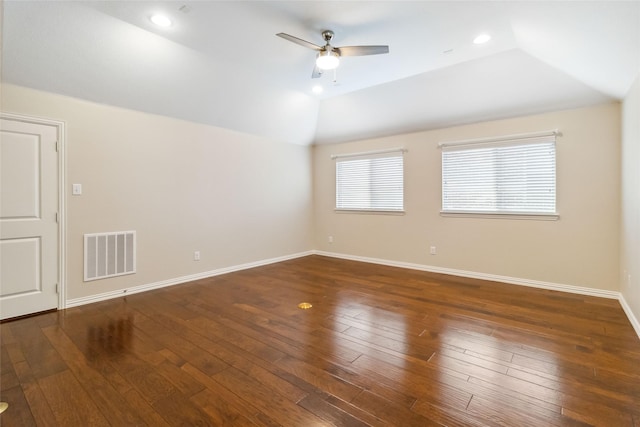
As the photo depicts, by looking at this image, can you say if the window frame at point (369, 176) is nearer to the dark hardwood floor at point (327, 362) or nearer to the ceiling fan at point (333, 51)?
the dark hardwood floor at point (327, 362)

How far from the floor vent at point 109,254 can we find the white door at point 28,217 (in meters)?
0.29

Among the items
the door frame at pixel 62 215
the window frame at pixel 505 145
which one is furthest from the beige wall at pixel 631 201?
the door frame at pixel 62 215

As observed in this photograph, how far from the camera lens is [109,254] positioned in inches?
143

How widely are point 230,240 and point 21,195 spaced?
257 centimetres

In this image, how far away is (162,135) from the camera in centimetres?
407

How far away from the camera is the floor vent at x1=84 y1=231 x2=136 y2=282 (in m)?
3.48

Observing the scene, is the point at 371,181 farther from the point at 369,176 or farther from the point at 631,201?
the point at 631,201

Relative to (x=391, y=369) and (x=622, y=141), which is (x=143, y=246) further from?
(x=622, y=141)

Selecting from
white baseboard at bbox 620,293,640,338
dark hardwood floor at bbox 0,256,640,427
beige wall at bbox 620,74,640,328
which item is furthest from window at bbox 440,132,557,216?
dark hardwood floor at bbox 0,256,640,427

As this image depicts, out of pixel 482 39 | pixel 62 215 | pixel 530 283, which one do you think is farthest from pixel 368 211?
pixel 62 215

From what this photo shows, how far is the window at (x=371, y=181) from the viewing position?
210 inches

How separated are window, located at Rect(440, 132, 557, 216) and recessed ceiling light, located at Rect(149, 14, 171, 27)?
4.02 metres

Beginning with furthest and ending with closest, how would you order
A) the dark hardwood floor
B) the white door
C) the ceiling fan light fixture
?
the white door < the ceiling fan light fixture < the dark hardwood floor

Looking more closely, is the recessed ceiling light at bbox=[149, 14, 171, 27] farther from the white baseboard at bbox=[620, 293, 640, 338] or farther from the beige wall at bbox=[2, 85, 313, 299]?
the white baseboard at bbox=[620, 293, 640, 338]
